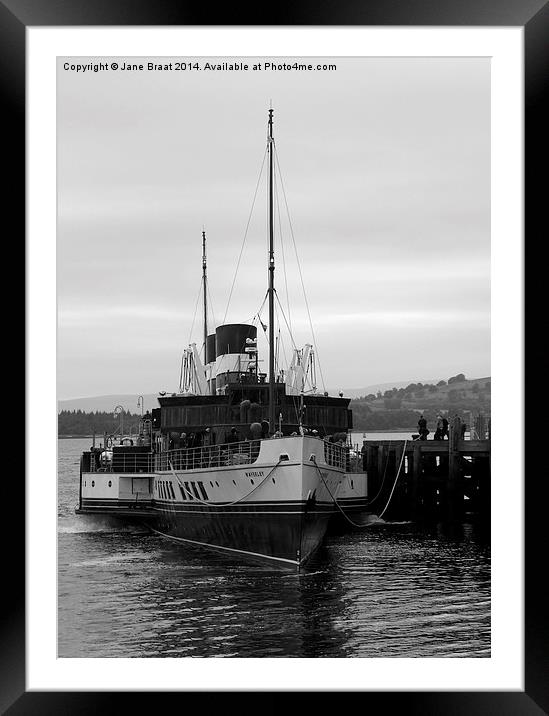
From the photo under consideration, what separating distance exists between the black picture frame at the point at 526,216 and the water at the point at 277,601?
30.8 inches

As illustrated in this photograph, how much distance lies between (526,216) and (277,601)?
38.3ft

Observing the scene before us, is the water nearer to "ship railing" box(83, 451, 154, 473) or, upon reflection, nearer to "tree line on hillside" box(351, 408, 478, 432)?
"tree line on hillside" box(351, 408, 478, 432)

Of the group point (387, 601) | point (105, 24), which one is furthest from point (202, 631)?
point (105, 24)

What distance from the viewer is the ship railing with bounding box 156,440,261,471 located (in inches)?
960

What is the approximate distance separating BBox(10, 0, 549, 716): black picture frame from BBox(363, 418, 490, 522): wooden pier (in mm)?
19185

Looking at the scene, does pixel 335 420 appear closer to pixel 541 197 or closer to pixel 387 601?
pixel 387 601

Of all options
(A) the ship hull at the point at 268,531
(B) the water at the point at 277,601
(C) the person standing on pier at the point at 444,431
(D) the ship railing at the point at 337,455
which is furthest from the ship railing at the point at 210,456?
(C) the person standing on pier at the point at 444,431

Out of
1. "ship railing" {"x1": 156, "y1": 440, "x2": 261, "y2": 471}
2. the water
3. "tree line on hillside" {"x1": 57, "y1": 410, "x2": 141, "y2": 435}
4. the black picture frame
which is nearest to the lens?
the black picture frame

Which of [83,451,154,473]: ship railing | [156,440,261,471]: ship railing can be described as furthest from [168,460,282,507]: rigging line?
[83,451,154,473]: ship railing

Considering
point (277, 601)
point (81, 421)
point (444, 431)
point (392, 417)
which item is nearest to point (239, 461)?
point (392, 417)

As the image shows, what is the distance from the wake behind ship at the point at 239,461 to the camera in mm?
22609

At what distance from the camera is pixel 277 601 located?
1881 centimetres

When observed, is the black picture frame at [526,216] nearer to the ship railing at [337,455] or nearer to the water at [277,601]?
the water at [277,601]

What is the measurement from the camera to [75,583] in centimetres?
1911
